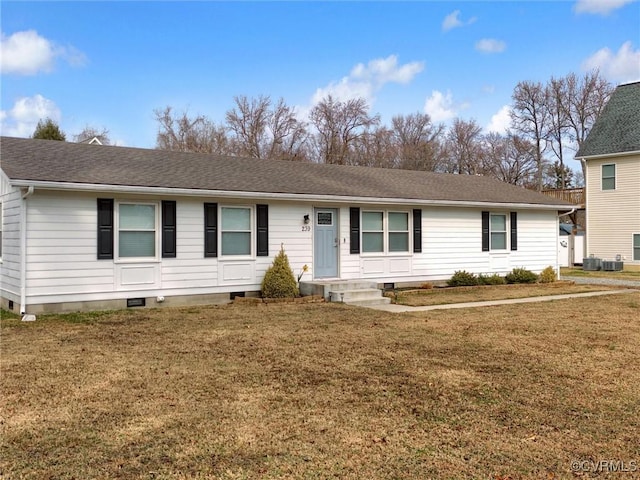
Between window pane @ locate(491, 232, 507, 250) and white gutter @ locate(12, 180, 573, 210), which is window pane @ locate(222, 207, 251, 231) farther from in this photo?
window pane @ locate(491, 232, 507, 250)

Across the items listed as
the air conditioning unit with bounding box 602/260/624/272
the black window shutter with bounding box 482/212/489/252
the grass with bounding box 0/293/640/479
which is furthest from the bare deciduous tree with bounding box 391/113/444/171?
the grass with bounding box 0/293/640/479

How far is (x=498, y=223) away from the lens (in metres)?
16.8

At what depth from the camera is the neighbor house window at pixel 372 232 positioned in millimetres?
14430

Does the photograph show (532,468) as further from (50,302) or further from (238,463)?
(50,302)

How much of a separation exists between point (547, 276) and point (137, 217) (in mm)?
12648

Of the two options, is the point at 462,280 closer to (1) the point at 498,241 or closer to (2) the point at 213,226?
(1) the point at 498,241

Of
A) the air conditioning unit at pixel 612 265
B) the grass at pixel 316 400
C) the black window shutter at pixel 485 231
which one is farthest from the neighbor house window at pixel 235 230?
the air conditioning unit at pixel 612 265

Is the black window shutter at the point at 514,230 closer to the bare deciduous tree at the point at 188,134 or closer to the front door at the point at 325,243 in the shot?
the front door at the point at 325,243

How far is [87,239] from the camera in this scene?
426 inches

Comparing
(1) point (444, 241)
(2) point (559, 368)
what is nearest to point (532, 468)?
(2) point (559, 368)

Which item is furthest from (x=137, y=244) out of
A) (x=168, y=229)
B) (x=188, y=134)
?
(x=188, y=134)

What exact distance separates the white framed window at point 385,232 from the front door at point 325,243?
89 cm

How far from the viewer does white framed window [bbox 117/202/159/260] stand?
11.3 metres

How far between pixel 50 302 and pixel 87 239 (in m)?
1.43
